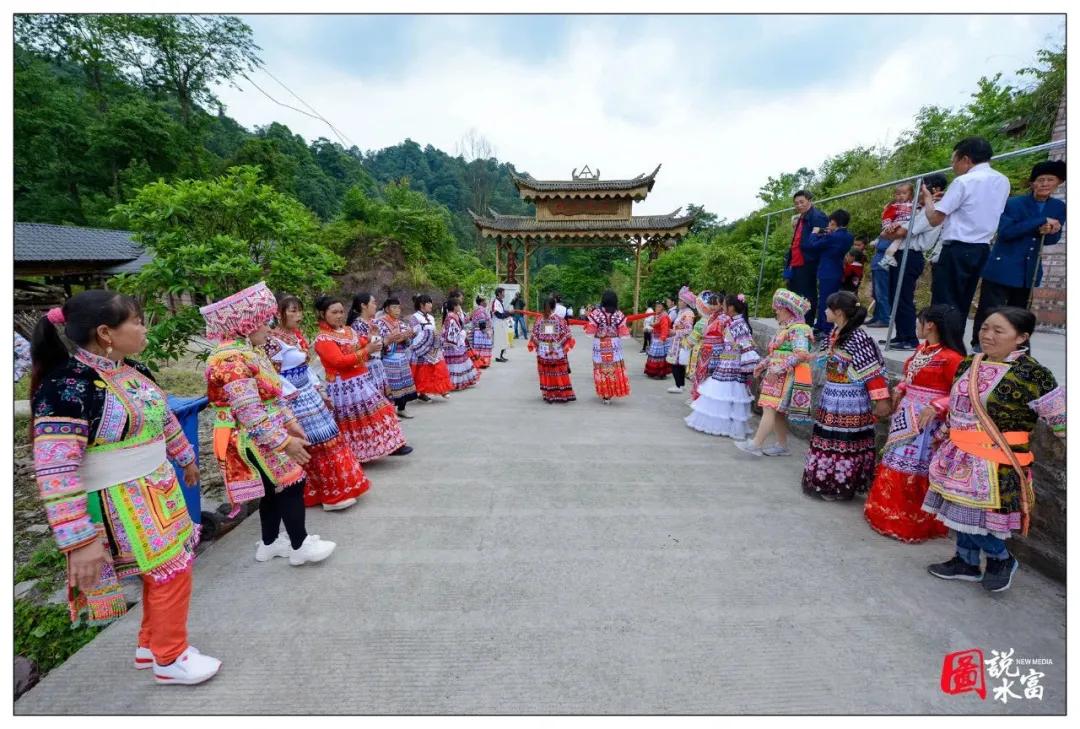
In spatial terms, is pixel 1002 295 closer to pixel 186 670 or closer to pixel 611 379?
pixel 611 379

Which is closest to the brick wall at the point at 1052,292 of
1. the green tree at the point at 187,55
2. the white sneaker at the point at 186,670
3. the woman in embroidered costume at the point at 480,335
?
the woman in embroidered costume at the point at 480,335

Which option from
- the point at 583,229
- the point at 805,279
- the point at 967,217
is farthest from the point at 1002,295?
the point at 583,229

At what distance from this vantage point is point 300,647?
2260 millimetres

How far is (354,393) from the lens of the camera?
4324 mm

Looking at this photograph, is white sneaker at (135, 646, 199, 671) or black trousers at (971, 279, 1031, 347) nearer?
white sneaker at (135, 646, 199, 671)

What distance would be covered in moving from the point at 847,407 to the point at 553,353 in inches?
156

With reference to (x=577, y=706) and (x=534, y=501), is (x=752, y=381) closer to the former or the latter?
(x=534, y=501)

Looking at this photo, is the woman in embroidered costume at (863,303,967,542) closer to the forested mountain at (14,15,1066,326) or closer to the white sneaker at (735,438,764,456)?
the white sneaker at (735,438,764,456)

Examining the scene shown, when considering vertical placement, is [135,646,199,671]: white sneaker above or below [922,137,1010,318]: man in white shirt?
below

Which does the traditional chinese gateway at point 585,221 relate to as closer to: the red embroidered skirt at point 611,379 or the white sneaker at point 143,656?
the red embroidered skirt at point 611,379

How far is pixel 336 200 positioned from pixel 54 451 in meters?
40.3

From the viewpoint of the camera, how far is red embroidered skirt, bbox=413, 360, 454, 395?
7254 millimetres

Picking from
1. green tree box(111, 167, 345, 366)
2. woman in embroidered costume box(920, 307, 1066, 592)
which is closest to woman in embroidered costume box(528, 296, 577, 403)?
green tree box(111, 167, 345, 366)

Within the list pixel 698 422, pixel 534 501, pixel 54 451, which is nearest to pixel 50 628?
pixel 54 451
